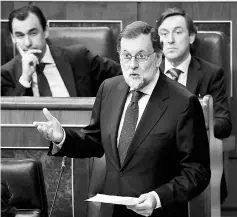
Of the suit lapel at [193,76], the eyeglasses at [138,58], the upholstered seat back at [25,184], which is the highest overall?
the eyeglasses at [138,58]

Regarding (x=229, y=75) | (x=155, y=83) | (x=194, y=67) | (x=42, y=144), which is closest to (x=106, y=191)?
(x=155, y=83)

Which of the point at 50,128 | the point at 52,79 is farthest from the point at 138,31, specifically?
the point at 52,79

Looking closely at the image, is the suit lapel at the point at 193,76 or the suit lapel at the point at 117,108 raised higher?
the suit lapel at the point at 117,108

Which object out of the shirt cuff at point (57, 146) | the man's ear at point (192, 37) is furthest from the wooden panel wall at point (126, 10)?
the shirt cuff at point (57, 146)

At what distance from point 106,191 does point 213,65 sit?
1.07 meters

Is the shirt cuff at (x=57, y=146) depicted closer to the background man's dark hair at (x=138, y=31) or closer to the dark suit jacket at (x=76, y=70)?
the background man's dark hair at (x=138, y=31)

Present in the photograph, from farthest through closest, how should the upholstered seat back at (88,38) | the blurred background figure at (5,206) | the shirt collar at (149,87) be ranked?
the upholstered seat back at (88,38) → the shirt collar at (149,87) → the blurred background figure at (5,206)

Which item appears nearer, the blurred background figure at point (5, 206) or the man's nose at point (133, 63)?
the blurred background figure at point (5, 206)

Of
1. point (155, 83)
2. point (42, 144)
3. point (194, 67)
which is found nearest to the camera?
point (155, 83)

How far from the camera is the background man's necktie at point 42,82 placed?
2.66 m

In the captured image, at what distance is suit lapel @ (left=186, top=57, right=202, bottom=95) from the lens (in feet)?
8.63

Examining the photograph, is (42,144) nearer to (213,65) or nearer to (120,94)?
(120,94)

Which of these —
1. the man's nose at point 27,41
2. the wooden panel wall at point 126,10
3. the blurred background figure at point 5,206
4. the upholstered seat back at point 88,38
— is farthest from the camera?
the wooden panel wall at point 126,10

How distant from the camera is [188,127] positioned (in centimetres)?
168
